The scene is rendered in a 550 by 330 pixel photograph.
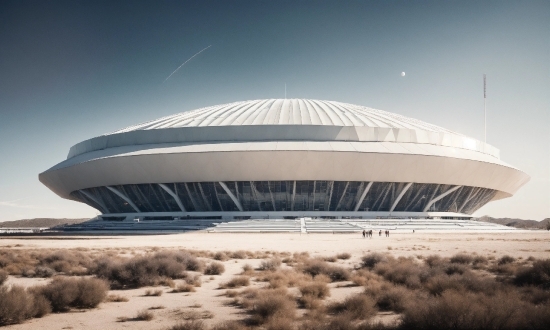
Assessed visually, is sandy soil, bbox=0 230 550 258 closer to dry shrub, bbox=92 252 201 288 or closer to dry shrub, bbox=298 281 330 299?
dry shrub, bbox=92 252 201 288

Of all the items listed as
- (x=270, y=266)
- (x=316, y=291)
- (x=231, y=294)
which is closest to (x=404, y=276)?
(x=316, y=291)

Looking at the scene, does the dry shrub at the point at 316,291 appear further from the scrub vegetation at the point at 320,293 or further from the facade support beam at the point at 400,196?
the facade support beam at the point at 400,196

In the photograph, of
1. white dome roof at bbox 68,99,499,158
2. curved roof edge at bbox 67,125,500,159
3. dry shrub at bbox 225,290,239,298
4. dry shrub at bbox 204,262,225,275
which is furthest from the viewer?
white dome roof at bbox 68,99,499,158

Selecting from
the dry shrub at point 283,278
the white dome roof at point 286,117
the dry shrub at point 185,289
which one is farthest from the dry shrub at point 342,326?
the white dome roof at point 286,117

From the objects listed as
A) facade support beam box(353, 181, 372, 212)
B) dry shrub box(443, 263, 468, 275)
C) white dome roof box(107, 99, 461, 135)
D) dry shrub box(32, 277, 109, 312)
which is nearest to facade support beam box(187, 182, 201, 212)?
white dome roof box(107, 99, 461, 135)

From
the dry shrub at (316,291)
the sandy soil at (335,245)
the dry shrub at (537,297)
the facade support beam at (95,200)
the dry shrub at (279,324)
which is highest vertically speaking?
the facade support beam at (95,200)
